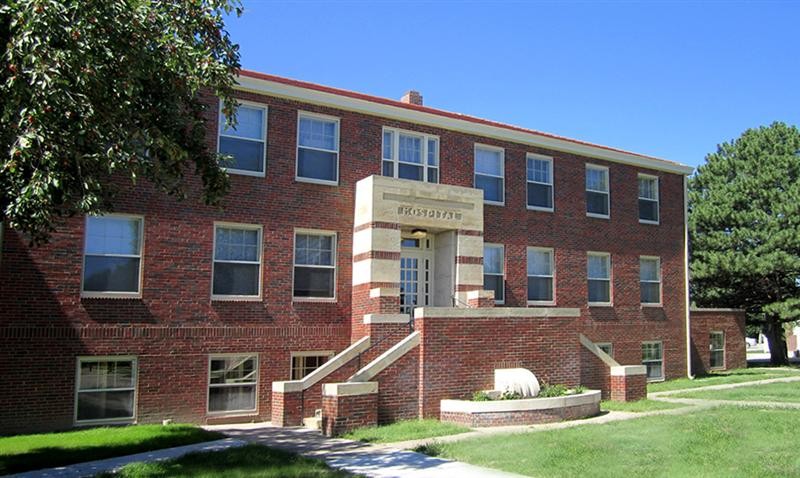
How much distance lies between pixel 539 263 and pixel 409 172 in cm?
537

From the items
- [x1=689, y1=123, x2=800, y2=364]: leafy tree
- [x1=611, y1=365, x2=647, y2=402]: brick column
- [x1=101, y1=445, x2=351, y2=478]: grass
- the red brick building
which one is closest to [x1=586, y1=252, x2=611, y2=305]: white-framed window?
the red brick building

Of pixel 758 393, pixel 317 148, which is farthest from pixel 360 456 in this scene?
pixel 758 393

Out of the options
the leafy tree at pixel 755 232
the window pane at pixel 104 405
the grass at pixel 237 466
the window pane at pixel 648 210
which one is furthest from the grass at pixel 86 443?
the leafy tree at pixel 755 232

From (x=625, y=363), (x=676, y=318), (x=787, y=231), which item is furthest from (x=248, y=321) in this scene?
(x=787, y=231)

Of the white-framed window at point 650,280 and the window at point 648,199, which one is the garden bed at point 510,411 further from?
the window at point 648,199

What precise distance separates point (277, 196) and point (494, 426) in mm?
7332

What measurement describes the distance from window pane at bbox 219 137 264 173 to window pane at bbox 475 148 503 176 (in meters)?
6.65

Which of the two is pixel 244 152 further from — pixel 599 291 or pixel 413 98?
pixel 599 291

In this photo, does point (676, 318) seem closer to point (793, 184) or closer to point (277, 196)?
point (793, 184)

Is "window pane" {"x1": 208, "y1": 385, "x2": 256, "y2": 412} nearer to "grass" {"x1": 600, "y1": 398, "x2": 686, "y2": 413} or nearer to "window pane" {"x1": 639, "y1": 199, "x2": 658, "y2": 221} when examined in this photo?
"grass" {"x1": 600, "y1": 398, "x2": 686, "y2": 413}

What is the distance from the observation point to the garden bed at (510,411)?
48.3ft

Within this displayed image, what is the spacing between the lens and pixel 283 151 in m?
17.5

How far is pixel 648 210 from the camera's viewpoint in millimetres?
25062

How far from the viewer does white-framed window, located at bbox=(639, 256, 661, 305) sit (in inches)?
971
